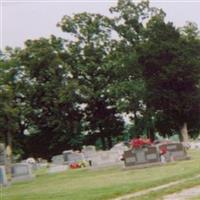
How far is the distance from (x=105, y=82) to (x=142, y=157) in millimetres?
30217

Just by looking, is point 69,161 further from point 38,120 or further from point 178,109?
point 38,120

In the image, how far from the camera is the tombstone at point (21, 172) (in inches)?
1190

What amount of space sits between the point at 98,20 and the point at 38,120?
39.3 feet

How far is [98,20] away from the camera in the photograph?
190 ft

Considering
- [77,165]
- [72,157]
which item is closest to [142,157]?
[77,165]

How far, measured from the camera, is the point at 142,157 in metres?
27.9

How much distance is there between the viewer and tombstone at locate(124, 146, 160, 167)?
27688 mm

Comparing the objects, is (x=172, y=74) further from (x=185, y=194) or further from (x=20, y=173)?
(x=185, y=194)

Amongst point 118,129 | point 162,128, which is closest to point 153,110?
point 162,128

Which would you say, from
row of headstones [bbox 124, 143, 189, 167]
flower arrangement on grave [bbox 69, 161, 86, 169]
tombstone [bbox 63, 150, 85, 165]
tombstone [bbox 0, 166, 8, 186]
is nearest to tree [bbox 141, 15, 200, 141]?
tombstone [bbox 63, 150, 85, 165]

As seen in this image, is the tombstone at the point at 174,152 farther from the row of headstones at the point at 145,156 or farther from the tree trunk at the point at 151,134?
the tree trunk at the point at 151,134

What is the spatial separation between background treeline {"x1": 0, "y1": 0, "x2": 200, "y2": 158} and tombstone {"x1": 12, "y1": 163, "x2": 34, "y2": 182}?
20.8m

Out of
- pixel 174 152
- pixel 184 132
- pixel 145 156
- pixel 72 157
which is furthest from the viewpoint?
pixel 184 132

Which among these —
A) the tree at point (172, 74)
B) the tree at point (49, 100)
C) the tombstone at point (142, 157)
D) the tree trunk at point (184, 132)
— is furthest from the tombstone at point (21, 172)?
the tree at point (49, 100)
